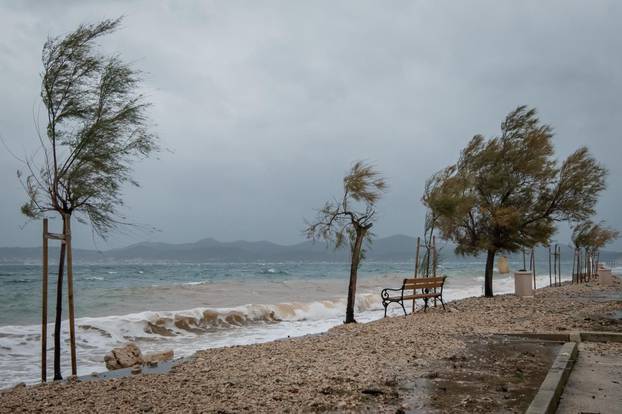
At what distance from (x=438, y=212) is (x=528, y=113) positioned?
7.59 m

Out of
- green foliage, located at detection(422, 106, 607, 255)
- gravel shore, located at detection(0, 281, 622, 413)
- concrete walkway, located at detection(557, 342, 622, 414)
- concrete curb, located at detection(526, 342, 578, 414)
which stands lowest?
gravel shore, located at detection(0, 281, 622, 413)

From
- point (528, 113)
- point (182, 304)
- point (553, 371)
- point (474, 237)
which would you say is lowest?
point (182, 304)

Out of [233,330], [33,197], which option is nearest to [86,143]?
[33,197]

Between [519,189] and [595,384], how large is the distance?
18.3m

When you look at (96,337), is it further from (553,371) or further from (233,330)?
(553,371)

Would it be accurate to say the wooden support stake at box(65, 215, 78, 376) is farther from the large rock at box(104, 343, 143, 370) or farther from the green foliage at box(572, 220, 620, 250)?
the green foliage at box(572, 220, 620, 250)

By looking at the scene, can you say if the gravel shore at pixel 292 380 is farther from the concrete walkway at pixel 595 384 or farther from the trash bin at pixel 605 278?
the trash bin at pixel 605 278

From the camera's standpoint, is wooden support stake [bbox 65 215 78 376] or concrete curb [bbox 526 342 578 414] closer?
concrete curb [bbox 526 342 578 414]

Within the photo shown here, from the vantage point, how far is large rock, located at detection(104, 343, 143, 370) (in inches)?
401

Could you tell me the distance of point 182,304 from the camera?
26.9m

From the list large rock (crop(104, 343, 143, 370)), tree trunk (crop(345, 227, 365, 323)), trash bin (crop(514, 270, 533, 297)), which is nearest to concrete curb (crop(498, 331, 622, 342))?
tree trunk (crop(345, 227, 365, 323))

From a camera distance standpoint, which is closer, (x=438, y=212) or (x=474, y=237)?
(x=438, y=212)

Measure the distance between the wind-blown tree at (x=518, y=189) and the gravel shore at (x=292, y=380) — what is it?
1131 centimetres

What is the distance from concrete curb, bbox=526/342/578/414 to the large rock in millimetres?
7144
